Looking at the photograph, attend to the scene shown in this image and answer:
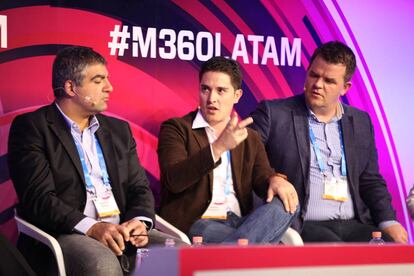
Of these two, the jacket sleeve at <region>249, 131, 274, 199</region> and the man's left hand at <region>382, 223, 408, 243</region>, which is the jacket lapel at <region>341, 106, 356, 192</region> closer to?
the man's left hand at <region>382, 223, 408, 243</region>

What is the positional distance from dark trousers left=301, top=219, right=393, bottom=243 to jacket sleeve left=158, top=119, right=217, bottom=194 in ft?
2.68

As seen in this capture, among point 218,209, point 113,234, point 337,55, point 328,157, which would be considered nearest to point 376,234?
point 328,157

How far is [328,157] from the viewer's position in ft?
15.7

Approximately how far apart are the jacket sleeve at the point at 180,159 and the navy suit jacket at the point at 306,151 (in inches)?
22.7

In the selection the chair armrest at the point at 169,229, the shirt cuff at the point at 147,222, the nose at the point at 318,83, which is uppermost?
the nose at the point at 318,83

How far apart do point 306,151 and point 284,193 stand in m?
0.67

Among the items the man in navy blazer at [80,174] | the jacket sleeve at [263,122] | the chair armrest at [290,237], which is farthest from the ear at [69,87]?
the chair armrest at [290,237]

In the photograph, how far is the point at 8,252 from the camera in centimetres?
311

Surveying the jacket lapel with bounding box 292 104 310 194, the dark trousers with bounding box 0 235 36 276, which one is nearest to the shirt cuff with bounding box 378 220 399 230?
the jacket lapel with bounding box 292 104 310 194

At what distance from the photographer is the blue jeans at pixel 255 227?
3969 millimetres

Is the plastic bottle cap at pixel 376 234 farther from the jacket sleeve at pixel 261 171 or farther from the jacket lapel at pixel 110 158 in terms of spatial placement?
the jacket lapel at pixel 110 158

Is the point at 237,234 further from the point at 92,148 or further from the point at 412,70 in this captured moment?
the point at 412,70

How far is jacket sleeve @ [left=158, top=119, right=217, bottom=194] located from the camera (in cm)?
405

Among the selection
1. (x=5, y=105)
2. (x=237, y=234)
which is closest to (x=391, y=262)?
(x=237, y=234)
